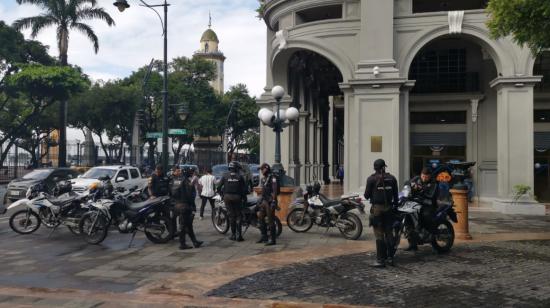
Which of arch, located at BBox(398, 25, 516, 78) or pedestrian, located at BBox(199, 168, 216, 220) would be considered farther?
arch, located at BBox(398, 25, 516, 78)

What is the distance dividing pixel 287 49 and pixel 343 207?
897cm

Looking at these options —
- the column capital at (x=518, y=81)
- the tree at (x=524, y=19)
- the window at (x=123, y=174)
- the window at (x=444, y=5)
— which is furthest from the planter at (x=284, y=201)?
the window at (x=444, y=5)

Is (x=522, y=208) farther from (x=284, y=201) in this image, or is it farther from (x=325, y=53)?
(x=325, y=53)

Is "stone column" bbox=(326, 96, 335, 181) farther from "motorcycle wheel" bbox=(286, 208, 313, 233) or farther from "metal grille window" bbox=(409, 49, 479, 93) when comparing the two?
"motorcycle wheel" bbox=(286, 208, 313, 233)

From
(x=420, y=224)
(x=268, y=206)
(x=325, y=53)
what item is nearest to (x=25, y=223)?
(x=268, y=206)

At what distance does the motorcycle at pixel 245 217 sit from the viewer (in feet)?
35.0

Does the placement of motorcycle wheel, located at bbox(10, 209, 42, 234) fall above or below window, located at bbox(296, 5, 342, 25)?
below

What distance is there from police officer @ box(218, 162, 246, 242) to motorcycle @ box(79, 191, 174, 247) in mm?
1282

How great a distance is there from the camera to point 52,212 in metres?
11.1

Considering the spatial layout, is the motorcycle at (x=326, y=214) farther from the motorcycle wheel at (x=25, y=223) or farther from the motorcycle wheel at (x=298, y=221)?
the motorcycle wheel at (x=25, y=223)

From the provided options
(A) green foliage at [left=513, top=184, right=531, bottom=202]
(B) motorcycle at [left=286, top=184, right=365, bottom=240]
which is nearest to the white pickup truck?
(B) motorcycle at [left=286, top=184, right=365, bottom=240]

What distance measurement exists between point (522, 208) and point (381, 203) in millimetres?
9882

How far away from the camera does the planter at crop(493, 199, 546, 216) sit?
15047 millimetres

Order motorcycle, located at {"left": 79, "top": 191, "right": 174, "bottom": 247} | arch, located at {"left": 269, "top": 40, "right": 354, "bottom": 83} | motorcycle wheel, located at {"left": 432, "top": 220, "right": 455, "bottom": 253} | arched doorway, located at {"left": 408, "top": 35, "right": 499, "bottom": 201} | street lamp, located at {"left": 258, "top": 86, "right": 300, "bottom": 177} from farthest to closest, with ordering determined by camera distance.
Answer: arched doorway, located at {"left": 408, "top": 35, "right": 499, "bottom": 201} → arch, located at {"left": 269, "top": 40, "right": 354, "bottom": 83} → street lamp, located at {"left": 258, "top": 86, "right": 300, "bottom": 177} → motorcycle, located at {"left": 79, "top": 191, "right": 174, "bottom": 247} → motorcycle wheel, located at {"left": 432, "top": 220, "right": 455, "bottom": 253}
